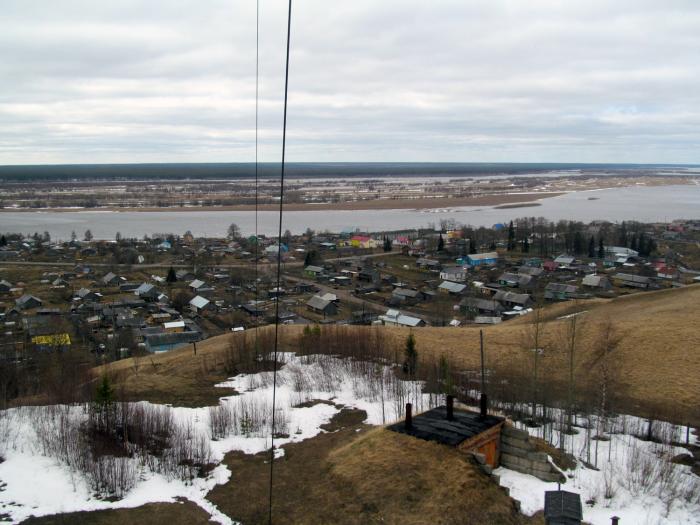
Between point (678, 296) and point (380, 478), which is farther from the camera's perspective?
point (678, 296)

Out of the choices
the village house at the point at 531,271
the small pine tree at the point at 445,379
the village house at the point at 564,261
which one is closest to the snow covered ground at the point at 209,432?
the small pine tree at the point at 445,379

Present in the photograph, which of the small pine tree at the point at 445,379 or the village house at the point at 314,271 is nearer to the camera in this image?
the small pine tree at the point at 445,379

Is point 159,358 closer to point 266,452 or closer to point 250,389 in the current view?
point 250,389

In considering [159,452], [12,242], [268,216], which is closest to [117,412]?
[159,452]

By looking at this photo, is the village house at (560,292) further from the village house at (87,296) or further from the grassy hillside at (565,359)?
the village house at (87,296)

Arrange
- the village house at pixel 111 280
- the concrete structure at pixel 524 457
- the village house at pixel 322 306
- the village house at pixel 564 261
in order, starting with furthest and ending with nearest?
1. the village house at pixel 564 261
2. the village house at pixel 111 280
3. the village house at pixel 322 306
4. the concrete structure at pixel 524 457
